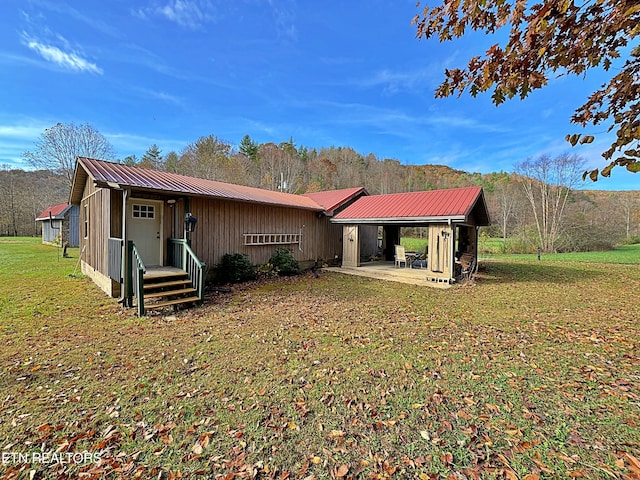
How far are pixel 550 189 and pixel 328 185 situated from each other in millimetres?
21885

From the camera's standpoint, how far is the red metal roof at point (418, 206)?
1006 cm

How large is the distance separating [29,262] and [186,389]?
15.8 m

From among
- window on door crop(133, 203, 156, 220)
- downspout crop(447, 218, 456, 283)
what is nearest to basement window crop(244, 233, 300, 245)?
window on door crop(133, 203, 156, 220)

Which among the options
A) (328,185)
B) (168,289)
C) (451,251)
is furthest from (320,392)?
(328,185)

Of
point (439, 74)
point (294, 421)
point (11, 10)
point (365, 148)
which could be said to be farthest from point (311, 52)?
point (365, 148)

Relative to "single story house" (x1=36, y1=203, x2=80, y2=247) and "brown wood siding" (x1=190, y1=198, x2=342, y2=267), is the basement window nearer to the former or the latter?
"brown wood siding" (x1=190, y1=198, x2=342, y2=267)

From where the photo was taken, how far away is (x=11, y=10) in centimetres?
744

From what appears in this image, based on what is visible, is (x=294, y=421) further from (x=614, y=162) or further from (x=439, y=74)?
(x=439, y=74)

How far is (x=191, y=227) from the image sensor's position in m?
A: 8.35

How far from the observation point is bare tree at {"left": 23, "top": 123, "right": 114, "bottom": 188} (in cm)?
2178

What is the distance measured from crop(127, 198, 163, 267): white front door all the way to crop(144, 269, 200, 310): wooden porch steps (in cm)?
142

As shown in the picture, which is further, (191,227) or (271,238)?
(271,238)

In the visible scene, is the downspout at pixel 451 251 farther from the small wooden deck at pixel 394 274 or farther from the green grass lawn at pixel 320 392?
the green grass lawn at pixel 320 392

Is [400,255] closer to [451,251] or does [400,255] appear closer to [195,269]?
[451,251]
